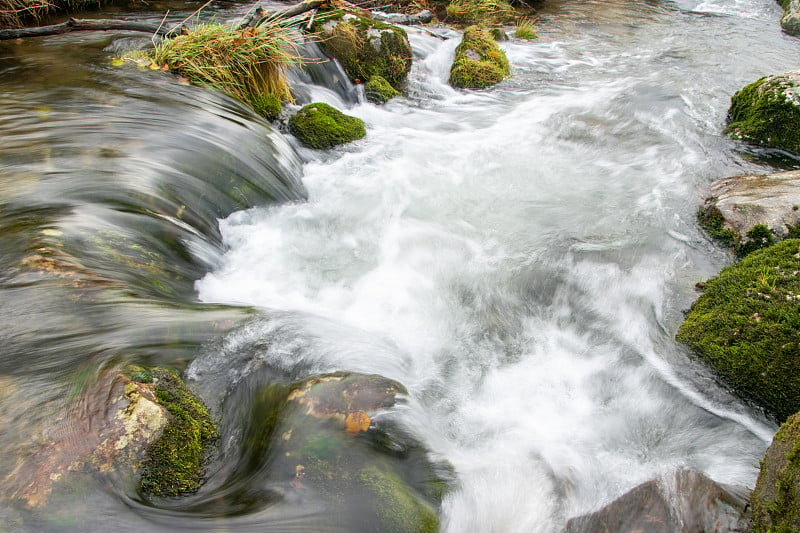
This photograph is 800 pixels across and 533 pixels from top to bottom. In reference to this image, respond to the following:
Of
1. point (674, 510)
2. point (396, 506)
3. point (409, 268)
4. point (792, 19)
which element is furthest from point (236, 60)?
point (792, 19)

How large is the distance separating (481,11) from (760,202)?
1190cm

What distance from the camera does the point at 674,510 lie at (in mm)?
2619

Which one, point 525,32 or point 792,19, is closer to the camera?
point 525,32

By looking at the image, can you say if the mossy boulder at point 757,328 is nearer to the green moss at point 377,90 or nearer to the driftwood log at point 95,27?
the green moss at point 377,90

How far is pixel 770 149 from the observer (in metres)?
7.15

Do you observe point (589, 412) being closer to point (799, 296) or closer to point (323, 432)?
point (799, 296)

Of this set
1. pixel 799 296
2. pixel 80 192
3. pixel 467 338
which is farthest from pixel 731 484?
pixel 80 192

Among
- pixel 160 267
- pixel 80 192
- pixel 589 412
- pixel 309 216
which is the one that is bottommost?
pixel 589 412

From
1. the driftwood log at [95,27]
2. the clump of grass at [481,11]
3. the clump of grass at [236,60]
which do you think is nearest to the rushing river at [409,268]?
the driftwood log at [95,27]

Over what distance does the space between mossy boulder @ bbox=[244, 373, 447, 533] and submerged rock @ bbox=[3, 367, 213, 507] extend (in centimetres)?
42

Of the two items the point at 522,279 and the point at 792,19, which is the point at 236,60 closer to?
the point at 522,279

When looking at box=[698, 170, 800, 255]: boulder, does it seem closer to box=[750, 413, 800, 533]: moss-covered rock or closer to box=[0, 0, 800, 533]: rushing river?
box=[0, 0, 800, 533]: rushing river

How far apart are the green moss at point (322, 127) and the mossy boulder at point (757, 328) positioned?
5272mm

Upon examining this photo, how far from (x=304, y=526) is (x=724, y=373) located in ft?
10.7
